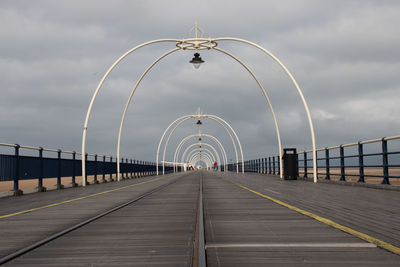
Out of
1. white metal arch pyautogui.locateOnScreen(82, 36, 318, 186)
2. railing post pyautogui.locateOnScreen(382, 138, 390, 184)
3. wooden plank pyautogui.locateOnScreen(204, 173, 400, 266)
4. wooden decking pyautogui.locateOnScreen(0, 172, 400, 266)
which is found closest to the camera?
wooden plank pyautogui.locateOnScreen(204, 173, 400, 266)

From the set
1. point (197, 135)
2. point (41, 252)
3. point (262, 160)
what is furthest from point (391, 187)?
point (197, 135)

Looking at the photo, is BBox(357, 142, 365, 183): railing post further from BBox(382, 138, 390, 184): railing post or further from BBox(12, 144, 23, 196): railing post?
BBox(12, 144, 23, 196): railing post

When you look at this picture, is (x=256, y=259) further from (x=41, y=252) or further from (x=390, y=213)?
(x=390, y=213)

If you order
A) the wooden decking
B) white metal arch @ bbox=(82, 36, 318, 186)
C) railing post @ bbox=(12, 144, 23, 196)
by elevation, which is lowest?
the wooden decking

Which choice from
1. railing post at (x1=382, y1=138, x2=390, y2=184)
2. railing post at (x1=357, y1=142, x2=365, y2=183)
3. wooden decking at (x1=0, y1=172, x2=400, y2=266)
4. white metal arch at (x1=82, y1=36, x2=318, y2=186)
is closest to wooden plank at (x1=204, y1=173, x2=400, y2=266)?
wooden decking at (x1=0, y1=172, x2=400, y2=266)

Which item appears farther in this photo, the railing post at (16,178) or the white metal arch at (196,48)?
the white metal arch at (196,48)

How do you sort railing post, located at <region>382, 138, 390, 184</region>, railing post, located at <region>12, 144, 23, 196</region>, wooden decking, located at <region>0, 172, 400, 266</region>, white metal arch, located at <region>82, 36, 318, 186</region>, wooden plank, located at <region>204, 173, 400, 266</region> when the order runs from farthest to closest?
1. white metal arch, located at <region>82, 36, 318, 186</region>
2. railing post, located at <region>12, 144, 23, 196</region>
3. railing post, located at <region>382, 138, 390, 184</region>
4. wooden decking, located at <region>0, 172, 400, 266</region>
5. wooden plank, located at <region>204, 173, 400, 266</region>

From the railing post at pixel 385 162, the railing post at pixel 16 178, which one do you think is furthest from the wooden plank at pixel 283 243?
the railing post at pixel 16 178

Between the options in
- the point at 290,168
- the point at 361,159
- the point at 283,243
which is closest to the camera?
A: the point at 283,243

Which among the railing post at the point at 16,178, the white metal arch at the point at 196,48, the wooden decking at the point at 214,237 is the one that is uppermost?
the white metal arch at the point at 196,48

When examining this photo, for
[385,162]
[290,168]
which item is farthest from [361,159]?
[290,168]

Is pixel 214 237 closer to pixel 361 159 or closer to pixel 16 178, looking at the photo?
pixel 16 178

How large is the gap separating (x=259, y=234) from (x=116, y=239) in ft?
6.51

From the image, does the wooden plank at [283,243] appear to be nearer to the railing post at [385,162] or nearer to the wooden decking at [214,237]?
the wooden decking at [214,237]
